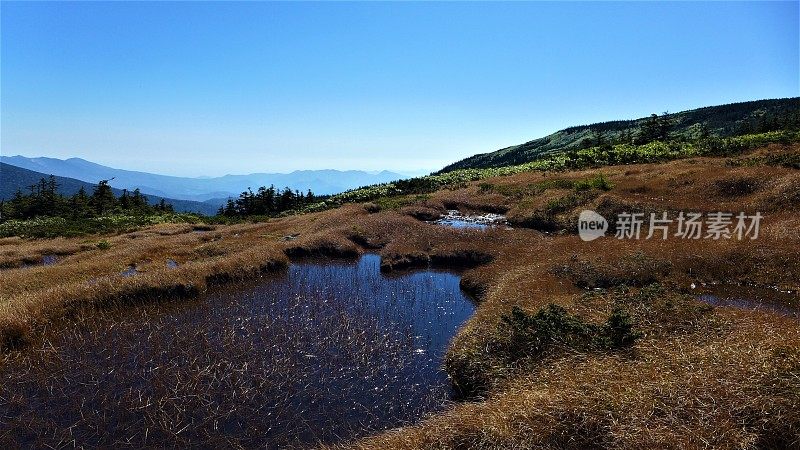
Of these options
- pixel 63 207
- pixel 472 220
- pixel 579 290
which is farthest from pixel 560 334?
pixel 63 207

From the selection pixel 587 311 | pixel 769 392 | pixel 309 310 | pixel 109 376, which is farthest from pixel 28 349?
pixel 769 392

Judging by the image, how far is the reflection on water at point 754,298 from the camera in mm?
15664

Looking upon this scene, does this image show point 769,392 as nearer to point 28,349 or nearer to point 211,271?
point 28,349

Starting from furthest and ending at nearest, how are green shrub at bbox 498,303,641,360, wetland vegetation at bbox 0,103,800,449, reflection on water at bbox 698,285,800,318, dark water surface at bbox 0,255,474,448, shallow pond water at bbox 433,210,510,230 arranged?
1. shallow pond water at bbox 433,210,510,230
2. reflection on water at bbox 698,285,800,318
3. green shrub at bbox 498,303,641,360
4. dark water surface at bbox 0,255,474,448
5. wetland vegetation at bbox 0,103,800,449

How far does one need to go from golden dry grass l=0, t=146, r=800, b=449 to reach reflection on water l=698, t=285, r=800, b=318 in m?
0.85

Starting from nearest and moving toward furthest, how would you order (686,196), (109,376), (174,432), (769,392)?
(769,392) < (174,432) < (109,376) < (686,196)

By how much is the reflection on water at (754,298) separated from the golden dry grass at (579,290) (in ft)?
2.78

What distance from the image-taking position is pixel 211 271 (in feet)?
80.2

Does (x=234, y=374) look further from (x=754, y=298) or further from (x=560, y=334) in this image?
(x=754, y=298)

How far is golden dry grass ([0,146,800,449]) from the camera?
8625mm

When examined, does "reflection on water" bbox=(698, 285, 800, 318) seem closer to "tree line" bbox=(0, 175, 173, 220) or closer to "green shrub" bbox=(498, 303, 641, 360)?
"green shrub" bbox=(498, 303, 641, 360)

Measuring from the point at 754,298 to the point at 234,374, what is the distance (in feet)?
67.4

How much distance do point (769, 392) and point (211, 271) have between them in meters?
24.8

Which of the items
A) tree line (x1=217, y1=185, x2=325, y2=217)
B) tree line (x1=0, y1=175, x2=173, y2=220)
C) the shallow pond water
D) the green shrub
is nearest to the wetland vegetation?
the green shrub
